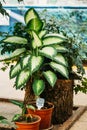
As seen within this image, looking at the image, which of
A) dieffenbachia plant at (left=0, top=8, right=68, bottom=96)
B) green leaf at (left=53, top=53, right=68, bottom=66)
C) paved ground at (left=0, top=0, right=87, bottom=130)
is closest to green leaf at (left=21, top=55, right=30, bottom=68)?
dieffenbachia plant at (left=0, top=8, right=68, bottom=96)

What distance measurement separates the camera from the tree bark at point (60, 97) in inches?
123

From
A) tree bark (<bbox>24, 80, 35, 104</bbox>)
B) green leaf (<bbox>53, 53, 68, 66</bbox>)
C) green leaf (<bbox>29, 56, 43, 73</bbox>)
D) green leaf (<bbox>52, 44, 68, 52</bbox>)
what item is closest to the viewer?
green leaf (<bbox>29, 56, 43, 73</bbox>)

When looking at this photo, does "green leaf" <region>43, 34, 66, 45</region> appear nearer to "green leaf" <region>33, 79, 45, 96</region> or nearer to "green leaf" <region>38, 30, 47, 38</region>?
"green leaf" <region>38, 30, 47, 38</region>

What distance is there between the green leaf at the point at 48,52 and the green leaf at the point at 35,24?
228 millimetres

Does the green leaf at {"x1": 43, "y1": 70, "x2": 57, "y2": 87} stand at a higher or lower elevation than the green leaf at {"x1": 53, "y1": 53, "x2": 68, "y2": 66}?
lower

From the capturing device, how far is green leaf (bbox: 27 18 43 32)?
3098 millimetres

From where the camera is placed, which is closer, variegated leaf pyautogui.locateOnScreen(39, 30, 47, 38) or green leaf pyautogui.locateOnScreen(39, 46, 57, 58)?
green leaf pyautogui.locateOnScreen(39, 46, 57, 58)

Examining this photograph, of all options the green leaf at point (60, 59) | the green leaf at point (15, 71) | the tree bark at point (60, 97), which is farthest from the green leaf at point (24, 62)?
the tree bark at point (60, 97)

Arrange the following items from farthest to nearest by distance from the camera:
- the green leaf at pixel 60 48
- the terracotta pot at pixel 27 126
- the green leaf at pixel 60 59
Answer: the green leaf at pixel 60 48 < the green leaf at pixel 60 59 < the terracotta pot at pixel 27 126

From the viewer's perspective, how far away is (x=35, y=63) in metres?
2.89

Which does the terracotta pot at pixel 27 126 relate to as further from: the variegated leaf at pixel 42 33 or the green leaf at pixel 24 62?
the variegated leaf at pixel 42 33

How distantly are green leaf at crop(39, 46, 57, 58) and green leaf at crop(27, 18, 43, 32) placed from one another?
0.75 ft

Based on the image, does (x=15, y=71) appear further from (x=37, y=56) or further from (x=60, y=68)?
(x=60, y=68)

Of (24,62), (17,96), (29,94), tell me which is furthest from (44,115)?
(17,96)
